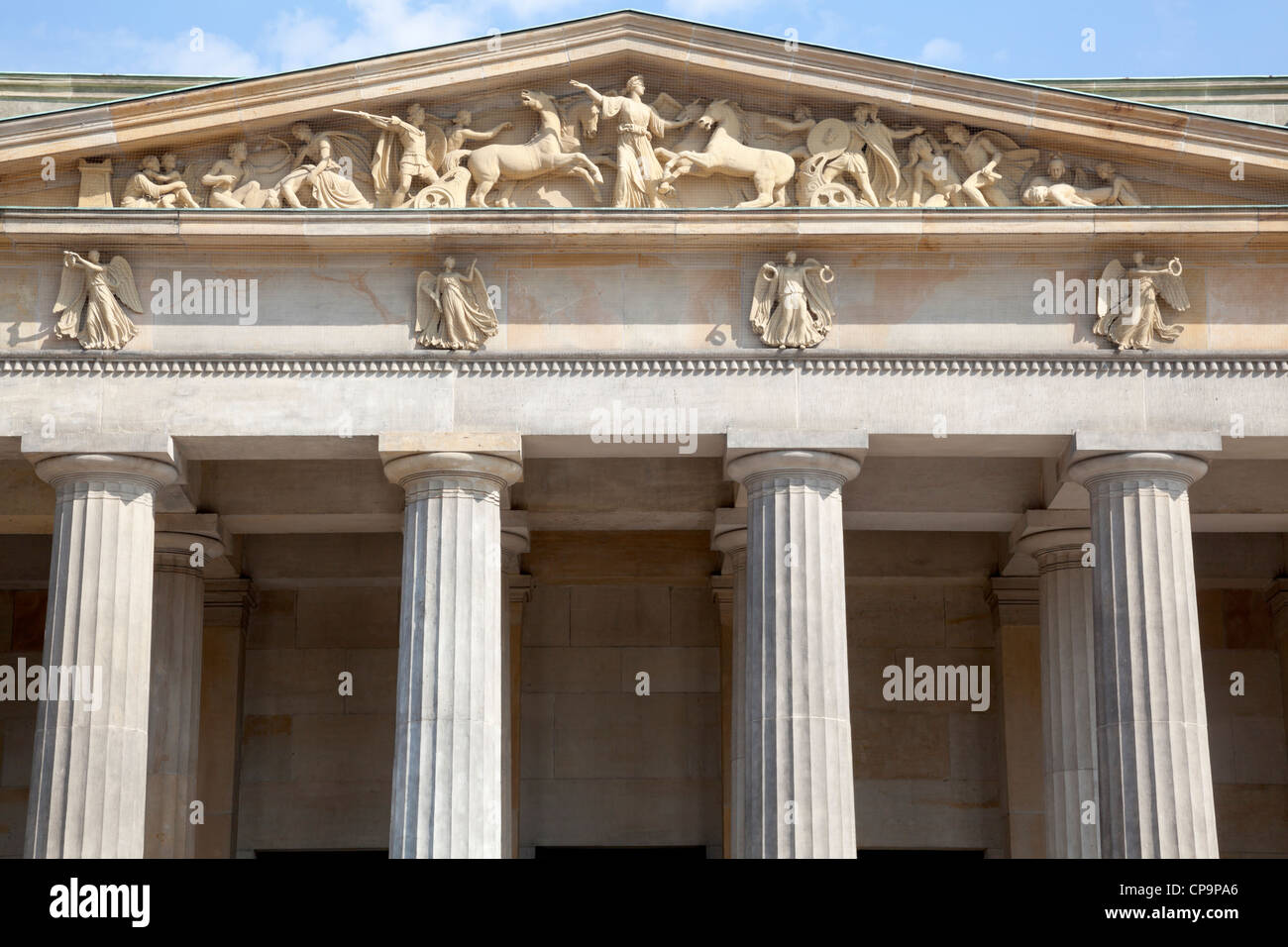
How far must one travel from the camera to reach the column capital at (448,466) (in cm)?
3253

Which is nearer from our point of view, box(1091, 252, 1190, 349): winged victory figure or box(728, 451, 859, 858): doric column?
box(728, 451, 859, 858): doric column

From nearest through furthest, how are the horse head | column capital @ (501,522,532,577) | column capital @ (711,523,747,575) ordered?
the horse head → column capital @ (711,523,747,575) → column capital @ (501,522,532,577)

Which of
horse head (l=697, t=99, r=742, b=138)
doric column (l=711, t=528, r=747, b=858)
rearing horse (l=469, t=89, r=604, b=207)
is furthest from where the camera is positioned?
doric column (l=711, t=528, r=747, b=858)

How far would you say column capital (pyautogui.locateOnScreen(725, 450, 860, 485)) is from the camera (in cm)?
3253

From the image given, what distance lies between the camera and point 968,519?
3872cm

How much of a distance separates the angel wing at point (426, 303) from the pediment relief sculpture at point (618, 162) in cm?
127

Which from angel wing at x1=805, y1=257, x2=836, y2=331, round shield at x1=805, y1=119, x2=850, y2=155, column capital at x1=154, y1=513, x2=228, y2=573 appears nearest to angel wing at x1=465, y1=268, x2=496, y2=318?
angel wing at x1=805, y1=257, x2=836, y2=331

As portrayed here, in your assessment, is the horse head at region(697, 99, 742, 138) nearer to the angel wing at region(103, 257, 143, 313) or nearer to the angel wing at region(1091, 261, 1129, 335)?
the angel wing at region(1091, 261, 1129, 335)

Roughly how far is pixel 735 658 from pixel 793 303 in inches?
330

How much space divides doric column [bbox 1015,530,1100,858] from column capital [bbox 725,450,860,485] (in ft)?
22.2

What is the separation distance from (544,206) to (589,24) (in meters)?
3.10
